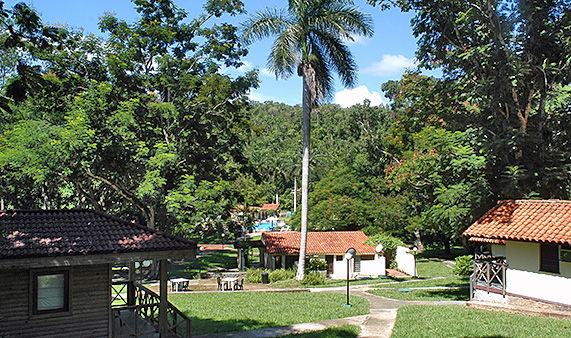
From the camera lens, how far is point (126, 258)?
11430mm

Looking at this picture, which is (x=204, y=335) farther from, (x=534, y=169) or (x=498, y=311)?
(x=534, y=169)

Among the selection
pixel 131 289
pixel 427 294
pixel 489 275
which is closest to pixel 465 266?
pixel 427 294

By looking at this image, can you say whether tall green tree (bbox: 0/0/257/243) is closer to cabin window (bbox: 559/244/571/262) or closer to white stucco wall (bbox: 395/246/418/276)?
white stucco wall (bbox: 395/246/418/276)

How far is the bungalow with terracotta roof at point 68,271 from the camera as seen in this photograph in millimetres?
10867

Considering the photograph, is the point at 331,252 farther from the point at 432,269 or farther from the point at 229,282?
the point at 229,282

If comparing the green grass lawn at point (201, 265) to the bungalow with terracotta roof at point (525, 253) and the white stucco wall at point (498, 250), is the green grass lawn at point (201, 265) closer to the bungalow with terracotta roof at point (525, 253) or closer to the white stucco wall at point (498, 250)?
the white stucco wall at point (498, 250)

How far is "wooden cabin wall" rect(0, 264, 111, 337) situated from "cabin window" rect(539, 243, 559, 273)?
13.9 meters

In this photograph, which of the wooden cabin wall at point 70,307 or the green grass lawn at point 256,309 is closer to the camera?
the wooden cabin wall at point 70,307

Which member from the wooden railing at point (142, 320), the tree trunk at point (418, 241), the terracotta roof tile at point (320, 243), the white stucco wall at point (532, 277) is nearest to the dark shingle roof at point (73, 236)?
the wooden railing at point (142, 320)

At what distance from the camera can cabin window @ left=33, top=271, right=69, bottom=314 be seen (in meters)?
11.3

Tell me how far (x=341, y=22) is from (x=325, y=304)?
15.5 meters

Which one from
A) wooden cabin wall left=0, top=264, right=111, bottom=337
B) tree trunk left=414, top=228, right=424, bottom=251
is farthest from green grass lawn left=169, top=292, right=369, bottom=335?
tree trunk left=414, top=228, right=424, bottom=251

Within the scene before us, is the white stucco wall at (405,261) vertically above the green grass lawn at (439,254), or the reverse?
the white stucco wall at (405,261)

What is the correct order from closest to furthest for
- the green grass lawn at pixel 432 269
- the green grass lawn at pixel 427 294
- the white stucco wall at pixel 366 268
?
the green grass lawn at pixel 427 294 → the green grass lawn at pixel 432 269 → the white stucco wall at pixel 366 268
